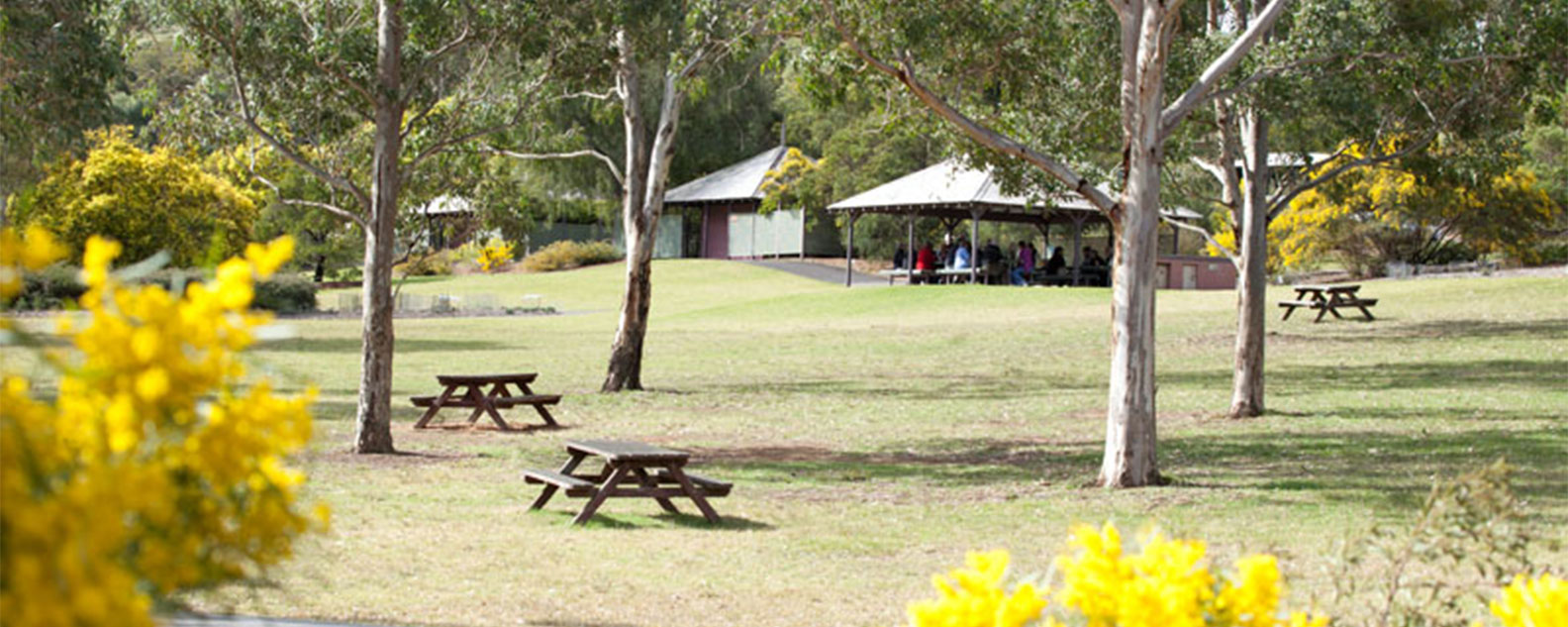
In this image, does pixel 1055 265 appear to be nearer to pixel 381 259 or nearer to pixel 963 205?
pixel 963 205

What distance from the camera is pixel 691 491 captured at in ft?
38.1

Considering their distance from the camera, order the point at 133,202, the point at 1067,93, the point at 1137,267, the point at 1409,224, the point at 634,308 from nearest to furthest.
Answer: the point at 1137,267 → the point at 1067,93 → the point at 634,308 → the point at 133,202 → the point at 1409,224

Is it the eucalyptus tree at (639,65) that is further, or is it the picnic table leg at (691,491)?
the eucalyptus tree at (639,65)

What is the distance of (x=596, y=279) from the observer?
60406 mm

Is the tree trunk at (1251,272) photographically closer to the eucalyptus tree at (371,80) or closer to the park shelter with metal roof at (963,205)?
the eucalyptus tree at (371,80)

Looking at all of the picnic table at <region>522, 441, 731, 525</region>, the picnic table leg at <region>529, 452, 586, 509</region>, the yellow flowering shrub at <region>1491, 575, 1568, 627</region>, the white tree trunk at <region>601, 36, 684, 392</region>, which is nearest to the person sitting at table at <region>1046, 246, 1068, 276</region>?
the white tree trunk at <region>601, 36, 684, 392</region>

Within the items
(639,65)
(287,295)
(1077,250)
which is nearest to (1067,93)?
(639,65)

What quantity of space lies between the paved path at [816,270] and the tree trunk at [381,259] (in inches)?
1509

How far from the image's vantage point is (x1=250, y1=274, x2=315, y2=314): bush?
4416 cm

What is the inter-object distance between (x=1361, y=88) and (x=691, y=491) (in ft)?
29.1

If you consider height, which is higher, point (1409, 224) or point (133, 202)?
point (1409, 224)

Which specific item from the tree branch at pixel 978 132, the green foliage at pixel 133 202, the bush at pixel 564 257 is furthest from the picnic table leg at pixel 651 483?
the bush at pixel 564 257

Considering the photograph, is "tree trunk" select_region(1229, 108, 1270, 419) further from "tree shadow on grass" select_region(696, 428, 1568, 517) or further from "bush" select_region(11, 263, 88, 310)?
"bush" select_region(11, 263, 88, 310)

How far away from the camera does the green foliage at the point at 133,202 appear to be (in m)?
39.6
